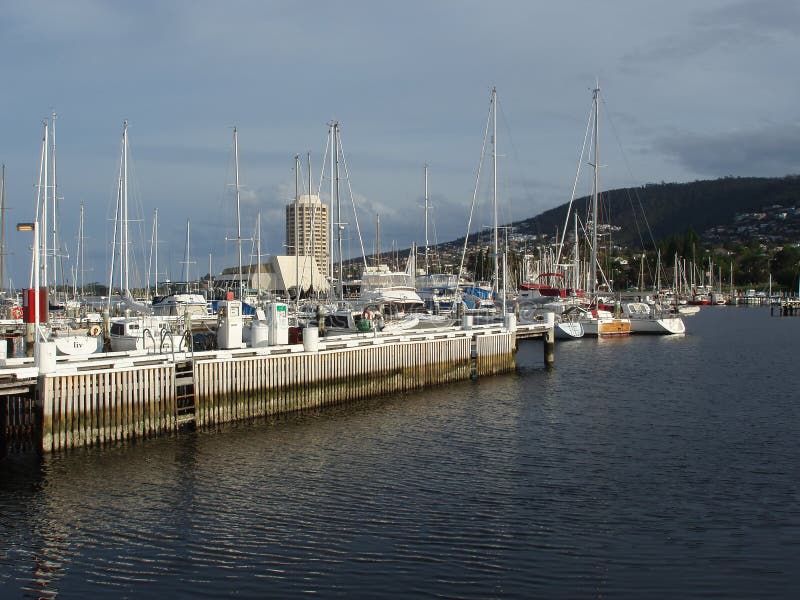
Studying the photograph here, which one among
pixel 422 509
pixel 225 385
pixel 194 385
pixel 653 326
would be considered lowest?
pixel 422 509

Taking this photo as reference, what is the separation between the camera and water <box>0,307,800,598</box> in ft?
49.2

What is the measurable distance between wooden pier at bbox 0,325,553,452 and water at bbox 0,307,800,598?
36.4 inches

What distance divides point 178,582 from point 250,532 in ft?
9.07

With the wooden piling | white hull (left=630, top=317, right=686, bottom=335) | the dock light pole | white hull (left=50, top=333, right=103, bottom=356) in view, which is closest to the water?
the wooden piling

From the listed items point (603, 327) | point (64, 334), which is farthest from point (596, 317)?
point (64, 334)

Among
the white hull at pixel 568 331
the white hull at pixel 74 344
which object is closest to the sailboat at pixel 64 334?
the white hull at pixel 74 344

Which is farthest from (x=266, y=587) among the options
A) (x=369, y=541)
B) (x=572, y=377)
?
(x=572, y=377)

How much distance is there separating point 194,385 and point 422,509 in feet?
37.7

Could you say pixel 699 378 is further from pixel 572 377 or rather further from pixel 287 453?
pixel 287 453

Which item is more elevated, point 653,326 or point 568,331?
point 653,326

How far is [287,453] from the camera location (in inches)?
973

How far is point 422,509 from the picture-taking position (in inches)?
747

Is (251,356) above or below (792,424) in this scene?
above

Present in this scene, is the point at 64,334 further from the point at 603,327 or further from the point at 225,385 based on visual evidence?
the point at 603,327
